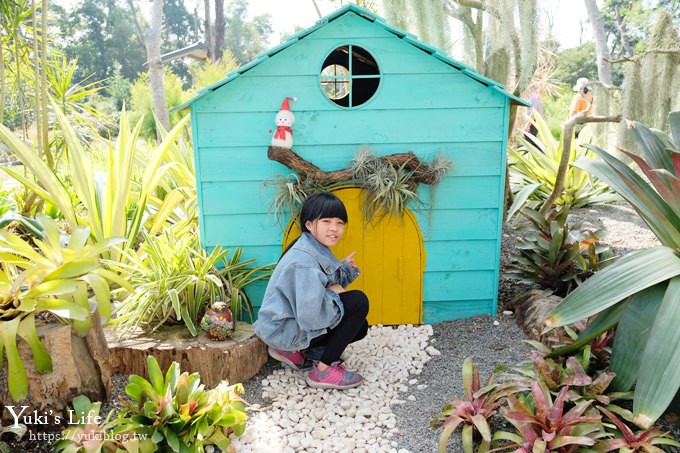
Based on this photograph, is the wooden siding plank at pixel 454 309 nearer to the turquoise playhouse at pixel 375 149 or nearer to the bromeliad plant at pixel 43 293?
the turquoise playhouse at pixel 375 149

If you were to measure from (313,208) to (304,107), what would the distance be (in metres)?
0.83

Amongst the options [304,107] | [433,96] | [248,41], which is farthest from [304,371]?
[248,41]

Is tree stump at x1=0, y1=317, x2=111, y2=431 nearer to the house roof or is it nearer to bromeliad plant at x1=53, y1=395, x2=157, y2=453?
bromeliad plant at x1=53, y1=395, x2=157, y2=453

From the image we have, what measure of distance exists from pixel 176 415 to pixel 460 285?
7.00ft

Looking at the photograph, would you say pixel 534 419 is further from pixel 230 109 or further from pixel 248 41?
pixel 248 41

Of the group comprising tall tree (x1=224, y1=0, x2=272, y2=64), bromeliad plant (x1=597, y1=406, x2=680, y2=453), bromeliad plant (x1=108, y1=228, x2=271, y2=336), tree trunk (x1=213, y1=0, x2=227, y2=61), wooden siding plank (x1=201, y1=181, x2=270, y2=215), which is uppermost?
tall tree (x1=224, y1=0, x2=272, y2=64)

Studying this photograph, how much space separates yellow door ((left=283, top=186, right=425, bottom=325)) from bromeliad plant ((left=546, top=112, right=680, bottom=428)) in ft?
4.20

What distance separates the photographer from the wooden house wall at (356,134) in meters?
3.27

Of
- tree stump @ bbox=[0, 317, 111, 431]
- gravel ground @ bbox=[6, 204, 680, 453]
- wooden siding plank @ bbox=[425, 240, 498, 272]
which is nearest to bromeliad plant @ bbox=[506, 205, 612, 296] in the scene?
wooden siding plank @ bbox=[425, 240, 498, 272]

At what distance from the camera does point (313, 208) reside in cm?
281

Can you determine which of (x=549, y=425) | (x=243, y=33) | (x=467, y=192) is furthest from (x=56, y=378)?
(x=243, y=33)

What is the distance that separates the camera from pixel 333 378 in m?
2.89

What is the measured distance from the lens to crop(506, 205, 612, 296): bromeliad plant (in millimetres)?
3404

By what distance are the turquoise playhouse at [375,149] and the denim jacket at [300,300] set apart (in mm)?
643
